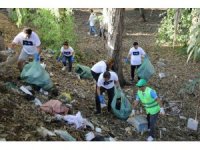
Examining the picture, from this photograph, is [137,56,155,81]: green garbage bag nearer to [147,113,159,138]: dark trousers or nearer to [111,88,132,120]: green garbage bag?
[111,88,132,120]: green garbage bag

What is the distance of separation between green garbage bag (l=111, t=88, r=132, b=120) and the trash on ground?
0.65 m

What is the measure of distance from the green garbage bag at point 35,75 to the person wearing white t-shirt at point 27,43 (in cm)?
23

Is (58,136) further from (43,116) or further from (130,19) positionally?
(130,19)

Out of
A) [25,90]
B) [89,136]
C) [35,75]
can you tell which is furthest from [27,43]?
[89,136]

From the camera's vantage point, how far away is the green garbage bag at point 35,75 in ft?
18.6

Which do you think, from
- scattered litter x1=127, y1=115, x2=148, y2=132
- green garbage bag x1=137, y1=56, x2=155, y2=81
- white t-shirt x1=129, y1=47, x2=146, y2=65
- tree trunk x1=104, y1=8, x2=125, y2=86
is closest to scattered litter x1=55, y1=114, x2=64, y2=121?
scattered litter x1=127, y1=115, x2=148, y2=132

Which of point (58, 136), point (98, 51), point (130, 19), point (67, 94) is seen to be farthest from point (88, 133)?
point (130, 19)

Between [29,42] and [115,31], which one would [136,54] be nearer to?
[115,31]

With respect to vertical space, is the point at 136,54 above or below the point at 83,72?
above

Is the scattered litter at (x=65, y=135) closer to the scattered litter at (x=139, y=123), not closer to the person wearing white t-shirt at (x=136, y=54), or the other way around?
the scattered litter at (x=139, y=123)

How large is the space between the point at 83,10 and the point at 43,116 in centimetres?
1226

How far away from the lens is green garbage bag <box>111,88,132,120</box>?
18.0 ft

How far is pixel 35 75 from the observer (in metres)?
5.64

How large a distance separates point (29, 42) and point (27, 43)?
0.11ft
